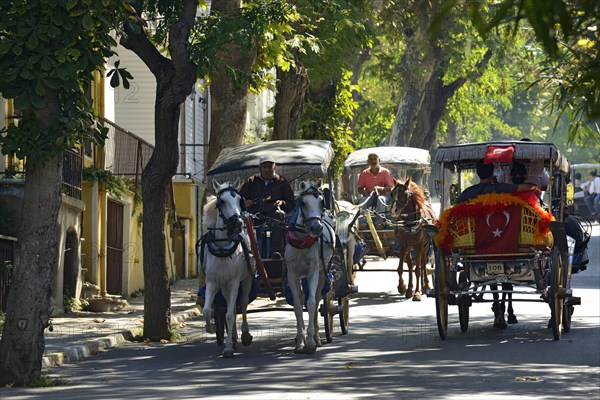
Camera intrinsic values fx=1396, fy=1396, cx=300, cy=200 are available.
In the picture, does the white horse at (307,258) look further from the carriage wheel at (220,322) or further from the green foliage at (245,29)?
the green foliage at (245,29)

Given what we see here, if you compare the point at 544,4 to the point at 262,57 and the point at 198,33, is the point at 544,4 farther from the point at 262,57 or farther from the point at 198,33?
A: the point at 262,57

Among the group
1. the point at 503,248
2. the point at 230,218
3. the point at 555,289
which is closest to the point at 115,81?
the point at 230,218

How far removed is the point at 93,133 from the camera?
15.1m

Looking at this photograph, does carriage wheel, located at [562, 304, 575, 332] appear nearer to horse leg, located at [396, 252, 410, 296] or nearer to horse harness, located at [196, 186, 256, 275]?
horse harness, located at [196, 186, 256, 275]

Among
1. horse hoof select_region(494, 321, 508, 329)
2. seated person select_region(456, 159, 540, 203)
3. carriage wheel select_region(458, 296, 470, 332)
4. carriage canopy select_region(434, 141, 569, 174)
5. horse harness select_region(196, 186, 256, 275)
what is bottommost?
horse hoof select_region(494, 321, 508, 329)

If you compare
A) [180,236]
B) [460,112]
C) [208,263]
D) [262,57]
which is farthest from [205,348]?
[460,112]

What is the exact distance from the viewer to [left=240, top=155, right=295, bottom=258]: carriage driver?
17.4m

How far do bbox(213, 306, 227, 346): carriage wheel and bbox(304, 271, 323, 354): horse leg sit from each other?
111cm

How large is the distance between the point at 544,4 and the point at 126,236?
82.1 ft

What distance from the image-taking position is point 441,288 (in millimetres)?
17250

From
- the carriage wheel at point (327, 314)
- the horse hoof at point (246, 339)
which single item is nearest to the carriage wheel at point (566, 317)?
the carriage wheel at point (327, 314)

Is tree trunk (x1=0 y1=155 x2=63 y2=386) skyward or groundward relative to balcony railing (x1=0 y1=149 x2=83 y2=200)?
groundward

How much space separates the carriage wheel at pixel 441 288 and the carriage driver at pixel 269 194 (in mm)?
1950

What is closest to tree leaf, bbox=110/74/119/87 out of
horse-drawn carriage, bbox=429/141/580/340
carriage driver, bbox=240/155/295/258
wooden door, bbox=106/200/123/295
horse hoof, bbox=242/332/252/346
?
carriage driver, bbox=240/155/295/258
